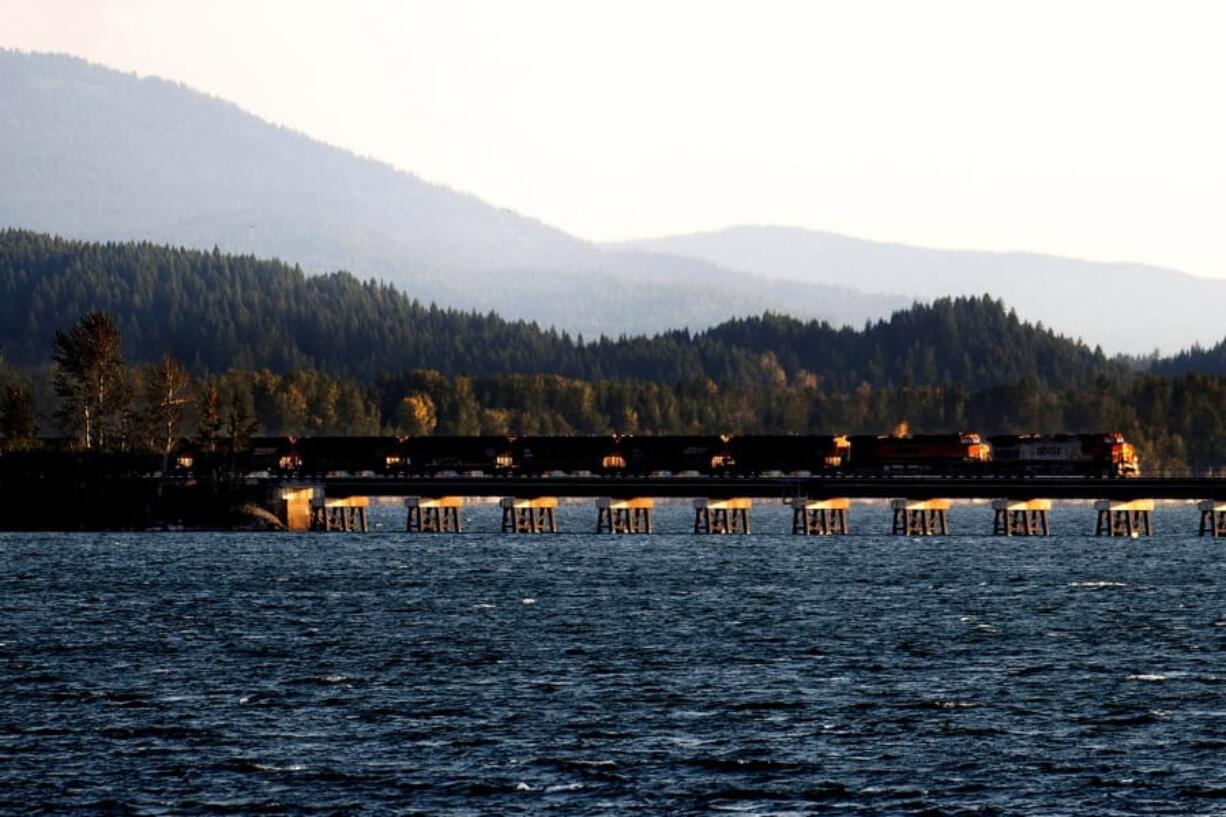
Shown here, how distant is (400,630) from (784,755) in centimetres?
3870

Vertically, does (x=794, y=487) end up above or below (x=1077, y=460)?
below

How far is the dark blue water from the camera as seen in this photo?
5644cm

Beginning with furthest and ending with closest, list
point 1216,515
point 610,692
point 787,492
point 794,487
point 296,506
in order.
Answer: point 296,506, point 1216,515, point 794,487, point 787,492, point 610,692

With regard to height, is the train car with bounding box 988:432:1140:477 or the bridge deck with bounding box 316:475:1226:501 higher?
the train car with bounding box 988:432:1140:477

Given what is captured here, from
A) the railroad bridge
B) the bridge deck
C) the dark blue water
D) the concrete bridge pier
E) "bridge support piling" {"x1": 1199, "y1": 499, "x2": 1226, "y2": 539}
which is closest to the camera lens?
the dark blue water

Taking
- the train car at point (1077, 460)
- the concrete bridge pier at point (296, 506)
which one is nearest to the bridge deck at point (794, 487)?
the concrete bridge pier at point (296, 506)

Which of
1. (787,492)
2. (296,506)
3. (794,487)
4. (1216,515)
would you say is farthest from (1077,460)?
(296,506)

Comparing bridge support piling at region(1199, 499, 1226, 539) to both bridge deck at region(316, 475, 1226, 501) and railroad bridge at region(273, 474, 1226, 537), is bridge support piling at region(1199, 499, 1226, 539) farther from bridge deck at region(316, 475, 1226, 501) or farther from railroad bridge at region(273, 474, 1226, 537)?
bridge deck at region(316, 475, 1226, 501)

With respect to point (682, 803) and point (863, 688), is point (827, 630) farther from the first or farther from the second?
point (682, 803)

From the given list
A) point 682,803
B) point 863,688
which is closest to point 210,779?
point 682,803

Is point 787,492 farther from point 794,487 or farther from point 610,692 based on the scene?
point 610,692

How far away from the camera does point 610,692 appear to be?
74500 millimetres

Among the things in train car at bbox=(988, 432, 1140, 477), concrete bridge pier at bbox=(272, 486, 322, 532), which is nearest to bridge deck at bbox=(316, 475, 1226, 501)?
concrete bridge pier at bbox=(272, 486, 322, 532)

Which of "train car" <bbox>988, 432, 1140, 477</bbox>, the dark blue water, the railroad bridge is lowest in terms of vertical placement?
the dark blue water
